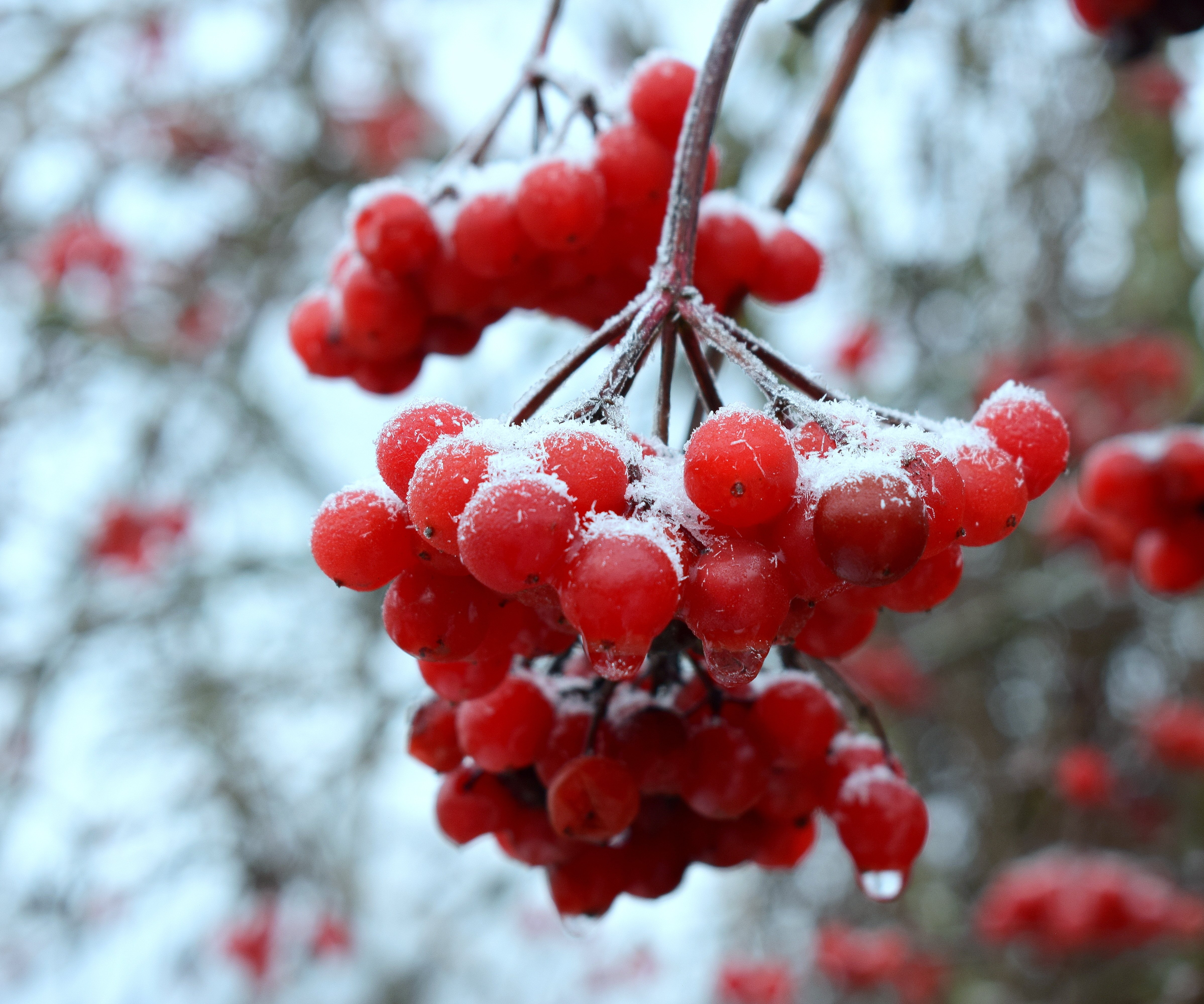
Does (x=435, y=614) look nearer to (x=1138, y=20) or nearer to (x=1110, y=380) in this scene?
(x=1138, y=20)

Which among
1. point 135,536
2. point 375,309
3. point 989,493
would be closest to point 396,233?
point 375,309

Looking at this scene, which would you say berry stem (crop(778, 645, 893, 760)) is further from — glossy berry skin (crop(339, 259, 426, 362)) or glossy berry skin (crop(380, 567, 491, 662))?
glossy berry skin (crop(339, 259, 426, 362))

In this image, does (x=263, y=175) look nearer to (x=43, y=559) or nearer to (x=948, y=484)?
(x=43, y=559)

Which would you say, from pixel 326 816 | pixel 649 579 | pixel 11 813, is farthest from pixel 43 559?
pixel 649 579

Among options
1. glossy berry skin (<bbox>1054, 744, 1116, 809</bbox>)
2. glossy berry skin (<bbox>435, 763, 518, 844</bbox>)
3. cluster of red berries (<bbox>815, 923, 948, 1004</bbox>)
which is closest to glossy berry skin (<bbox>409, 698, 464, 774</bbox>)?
glossy berry skin (<bbox>435, 763, 518, 844</bbox>)

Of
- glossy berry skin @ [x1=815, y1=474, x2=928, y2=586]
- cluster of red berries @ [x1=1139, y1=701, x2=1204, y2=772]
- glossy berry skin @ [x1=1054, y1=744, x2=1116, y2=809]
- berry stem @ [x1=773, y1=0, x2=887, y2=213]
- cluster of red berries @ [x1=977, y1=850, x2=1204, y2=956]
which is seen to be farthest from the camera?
cluster of red berries @ [x1=1139, y1=701, x2=1204, y2=772]

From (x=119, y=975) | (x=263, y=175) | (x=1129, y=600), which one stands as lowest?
(x=119, y=975)

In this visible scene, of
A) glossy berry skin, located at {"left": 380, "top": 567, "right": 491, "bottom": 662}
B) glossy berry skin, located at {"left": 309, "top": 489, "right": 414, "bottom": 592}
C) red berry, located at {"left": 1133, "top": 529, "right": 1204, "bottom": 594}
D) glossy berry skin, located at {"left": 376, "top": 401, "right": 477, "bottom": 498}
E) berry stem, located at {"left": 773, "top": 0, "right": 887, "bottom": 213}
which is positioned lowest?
red berry, located at {"left": 1133, "top": 529, "right": 1204, "bottom": 594}
